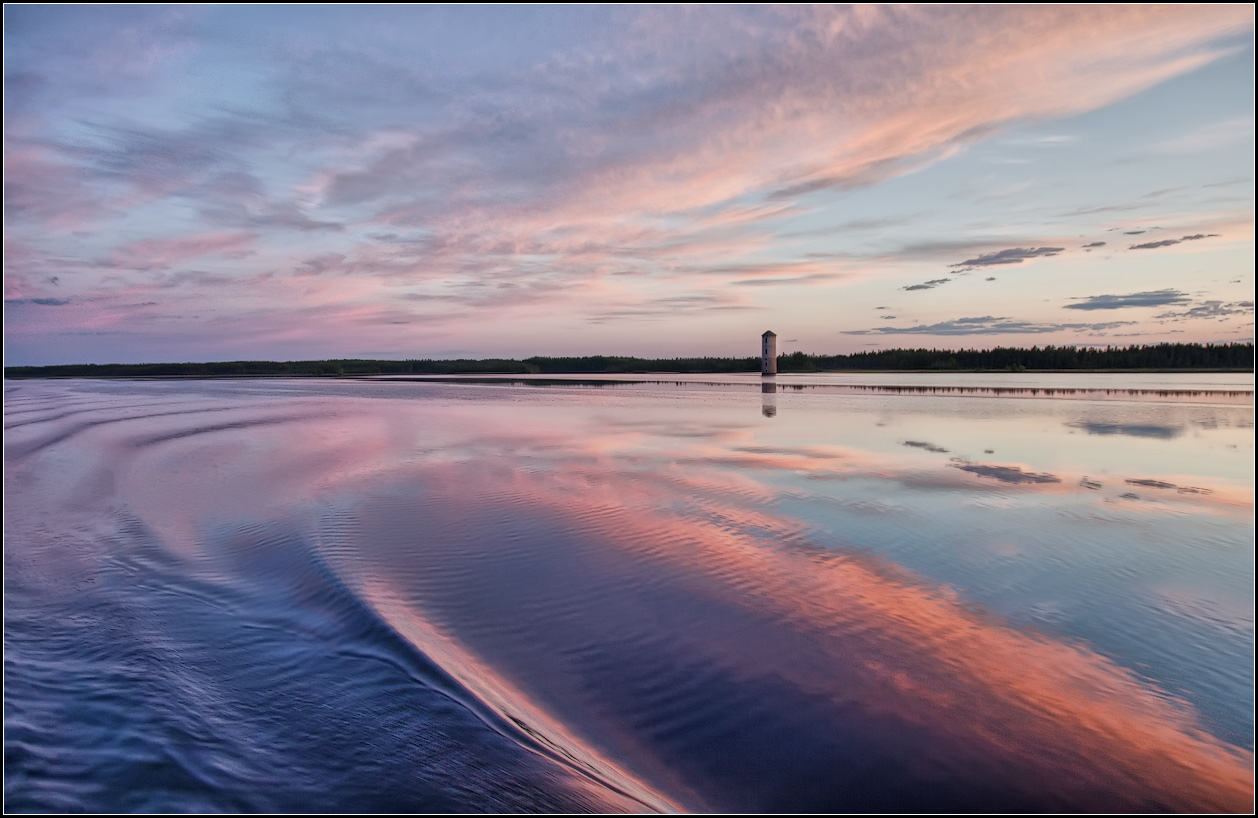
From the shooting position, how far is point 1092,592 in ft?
16.5

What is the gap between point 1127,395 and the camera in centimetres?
2747

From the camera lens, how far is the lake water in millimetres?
2811

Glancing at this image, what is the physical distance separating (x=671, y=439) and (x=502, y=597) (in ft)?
32.5

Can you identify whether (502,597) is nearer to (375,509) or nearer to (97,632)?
(97,632)

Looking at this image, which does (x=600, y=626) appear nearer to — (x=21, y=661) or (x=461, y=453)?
(x=21, y=661)

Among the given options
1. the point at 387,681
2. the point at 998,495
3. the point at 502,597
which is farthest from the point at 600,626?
the point at 998,495

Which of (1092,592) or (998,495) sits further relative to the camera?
(998,495)

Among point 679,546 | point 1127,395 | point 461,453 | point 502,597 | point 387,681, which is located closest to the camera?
point 387,681

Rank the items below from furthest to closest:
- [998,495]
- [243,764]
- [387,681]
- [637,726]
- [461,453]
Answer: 1. [461,453]
2. [998,495]
3. [387,681]
4. [637,726]
5. [243,764]

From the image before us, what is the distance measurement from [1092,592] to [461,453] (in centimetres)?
1024

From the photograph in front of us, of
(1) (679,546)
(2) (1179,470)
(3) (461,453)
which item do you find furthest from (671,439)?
(2) (1179,470)

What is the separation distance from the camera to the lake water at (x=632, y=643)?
9.22 ft

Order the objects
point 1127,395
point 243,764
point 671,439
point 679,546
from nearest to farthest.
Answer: point 243,764
point 679,546
point 671,439
point 1127,395

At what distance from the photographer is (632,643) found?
4086 mm
